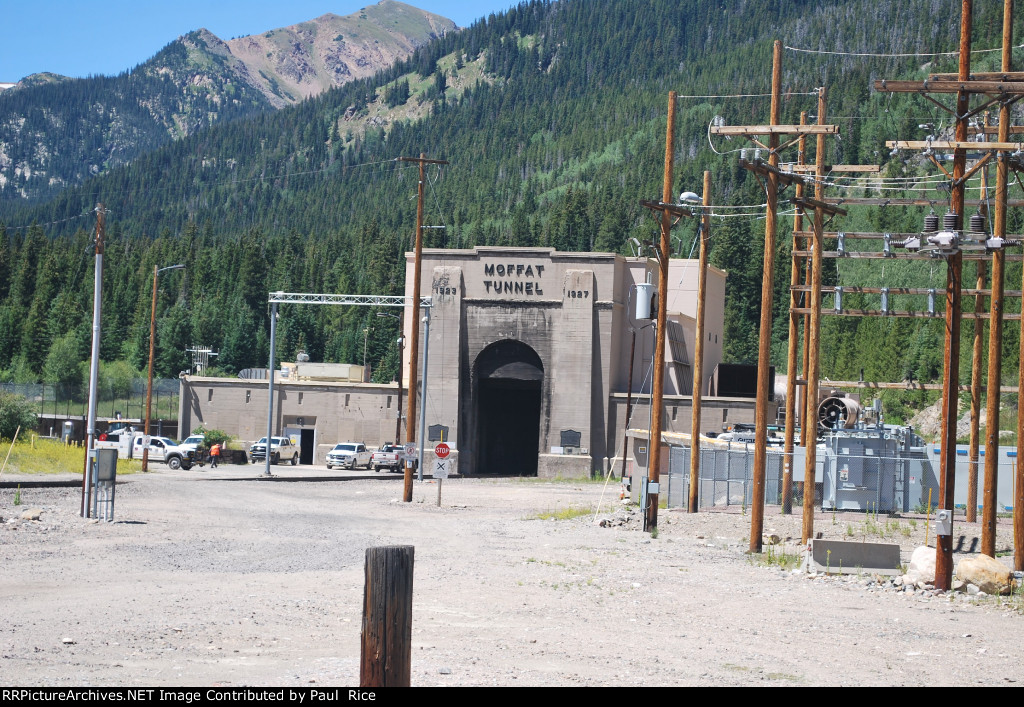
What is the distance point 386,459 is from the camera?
6900cm

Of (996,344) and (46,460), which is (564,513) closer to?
(996,344)

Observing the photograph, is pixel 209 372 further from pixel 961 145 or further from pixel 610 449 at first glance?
pixel 961 145

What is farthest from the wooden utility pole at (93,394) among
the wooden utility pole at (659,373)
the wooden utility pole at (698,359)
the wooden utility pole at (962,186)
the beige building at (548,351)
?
the beige building at (548,351)

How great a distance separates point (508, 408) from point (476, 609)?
207 feet

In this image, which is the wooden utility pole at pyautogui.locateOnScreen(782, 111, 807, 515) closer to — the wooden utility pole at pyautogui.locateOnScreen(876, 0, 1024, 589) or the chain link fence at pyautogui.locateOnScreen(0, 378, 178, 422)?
the wooden utility pole at pyautogui.locateOnScreen(876, 0, 1024, 589)

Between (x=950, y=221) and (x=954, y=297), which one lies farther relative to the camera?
(x=954, y=297)

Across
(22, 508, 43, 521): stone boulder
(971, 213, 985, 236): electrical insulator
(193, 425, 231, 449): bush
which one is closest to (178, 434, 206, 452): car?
(193, 425, 231, 449): bush

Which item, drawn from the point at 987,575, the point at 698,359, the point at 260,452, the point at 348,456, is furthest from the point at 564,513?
the point at 260,452

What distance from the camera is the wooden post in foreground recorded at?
768 cm

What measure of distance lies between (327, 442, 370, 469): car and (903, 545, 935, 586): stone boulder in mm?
52015

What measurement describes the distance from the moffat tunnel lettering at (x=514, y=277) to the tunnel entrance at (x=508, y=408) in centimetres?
305

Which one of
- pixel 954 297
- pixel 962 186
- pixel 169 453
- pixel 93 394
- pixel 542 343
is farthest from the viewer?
pixel 542 343

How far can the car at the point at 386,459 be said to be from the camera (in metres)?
68.9
